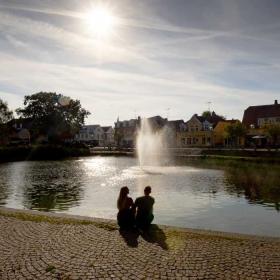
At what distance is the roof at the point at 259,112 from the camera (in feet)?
329

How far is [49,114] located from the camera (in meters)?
102

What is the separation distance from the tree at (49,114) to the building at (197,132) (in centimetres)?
3188

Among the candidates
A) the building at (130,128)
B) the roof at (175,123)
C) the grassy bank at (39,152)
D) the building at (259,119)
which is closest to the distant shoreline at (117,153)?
the grassy bank at (39,152)

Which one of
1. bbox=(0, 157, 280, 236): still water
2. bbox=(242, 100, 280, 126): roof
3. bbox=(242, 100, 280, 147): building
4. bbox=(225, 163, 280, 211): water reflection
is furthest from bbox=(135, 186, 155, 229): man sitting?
bbox=(242, 100, 280, 126): roof

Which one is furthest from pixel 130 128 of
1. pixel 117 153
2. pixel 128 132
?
pixel 117 153

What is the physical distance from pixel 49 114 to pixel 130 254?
95035 millimetres

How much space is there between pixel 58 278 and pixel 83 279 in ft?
1.96

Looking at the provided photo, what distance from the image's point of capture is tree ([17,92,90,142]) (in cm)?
10219

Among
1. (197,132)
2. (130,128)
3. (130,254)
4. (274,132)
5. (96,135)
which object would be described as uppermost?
(130,128)

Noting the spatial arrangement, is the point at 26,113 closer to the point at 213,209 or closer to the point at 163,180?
the point at 163,180

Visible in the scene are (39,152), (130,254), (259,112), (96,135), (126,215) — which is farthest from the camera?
(96,135)

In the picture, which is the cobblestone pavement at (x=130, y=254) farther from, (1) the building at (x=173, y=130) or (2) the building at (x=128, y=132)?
(2) the building at (x=128, y=132)

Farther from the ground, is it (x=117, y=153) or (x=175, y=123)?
(x=175, y=123)

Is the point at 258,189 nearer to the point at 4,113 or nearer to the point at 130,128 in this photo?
the point at 4,113
